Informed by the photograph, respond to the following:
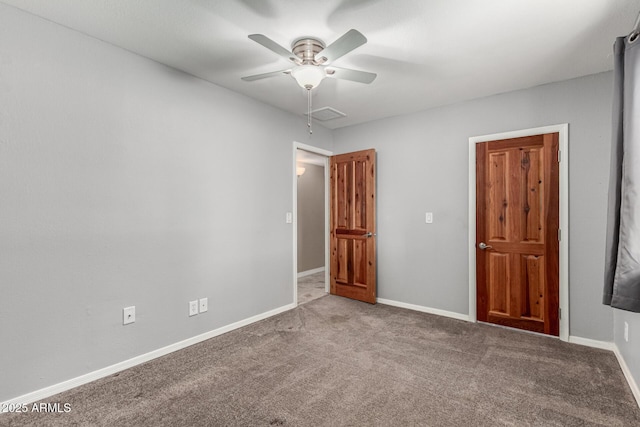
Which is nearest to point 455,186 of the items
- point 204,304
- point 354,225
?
point 354,225

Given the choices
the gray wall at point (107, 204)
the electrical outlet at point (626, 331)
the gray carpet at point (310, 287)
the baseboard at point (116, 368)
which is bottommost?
the gray carpet at point (310, 287)

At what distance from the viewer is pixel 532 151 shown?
304 centimetres

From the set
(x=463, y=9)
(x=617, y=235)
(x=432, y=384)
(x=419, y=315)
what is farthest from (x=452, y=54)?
(x=419, y=315)

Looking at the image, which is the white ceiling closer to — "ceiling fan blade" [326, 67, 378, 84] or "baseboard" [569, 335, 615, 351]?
"ceiling fan blade" [326, 67, 378, 84]

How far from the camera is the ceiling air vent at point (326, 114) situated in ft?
12.3

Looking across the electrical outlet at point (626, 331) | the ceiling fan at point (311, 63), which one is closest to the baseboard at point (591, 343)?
the electrical outlet at point (626, 331)

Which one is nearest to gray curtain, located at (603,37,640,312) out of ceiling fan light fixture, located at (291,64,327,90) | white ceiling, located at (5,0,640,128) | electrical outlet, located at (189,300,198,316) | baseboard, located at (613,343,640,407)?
white ceiling, located at (5,0,640,128)

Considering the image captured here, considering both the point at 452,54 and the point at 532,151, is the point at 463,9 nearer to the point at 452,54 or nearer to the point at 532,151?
the point at 452,54

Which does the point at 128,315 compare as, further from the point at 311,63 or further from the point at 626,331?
the point at 626,331

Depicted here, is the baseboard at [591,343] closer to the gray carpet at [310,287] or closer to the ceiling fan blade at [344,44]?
the gray carpet at [310,287]

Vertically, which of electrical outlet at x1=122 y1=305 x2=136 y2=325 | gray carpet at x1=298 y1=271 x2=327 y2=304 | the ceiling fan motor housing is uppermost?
the ceiling fan motor housing

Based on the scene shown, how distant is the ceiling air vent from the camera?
3.74 metres

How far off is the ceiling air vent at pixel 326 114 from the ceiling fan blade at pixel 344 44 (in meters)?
1.69

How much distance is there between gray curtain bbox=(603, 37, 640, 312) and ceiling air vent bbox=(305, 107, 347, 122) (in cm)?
256
